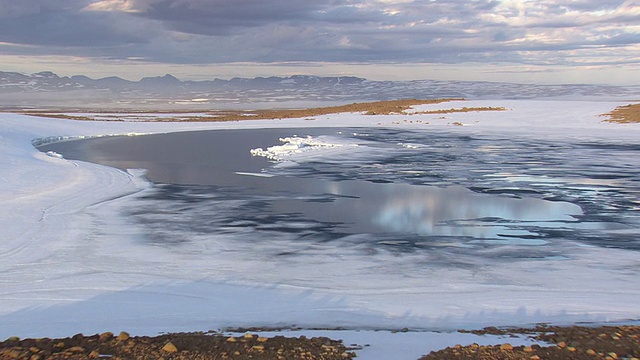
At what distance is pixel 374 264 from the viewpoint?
343 inches

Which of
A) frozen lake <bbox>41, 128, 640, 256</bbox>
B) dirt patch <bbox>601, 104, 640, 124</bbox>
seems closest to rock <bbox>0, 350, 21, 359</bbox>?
frozen lake <bbox>41, 128, 640, 256</bbox>

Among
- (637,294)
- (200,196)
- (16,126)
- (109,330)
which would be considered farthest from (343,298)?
(16,126)

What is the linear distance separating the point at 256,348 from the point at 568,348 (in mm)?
2552

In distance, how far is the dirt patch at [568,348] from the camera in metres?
5.22

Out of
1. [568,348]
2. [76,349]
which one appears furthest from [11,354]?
[568,348]

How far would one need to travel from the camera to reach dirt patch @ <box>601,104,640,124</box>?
132 ft

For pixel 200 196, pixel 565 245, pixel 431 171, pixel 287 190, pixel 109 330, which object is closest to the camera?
pixel 109 330

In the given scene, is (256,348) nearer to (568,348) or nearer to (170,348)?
(170,348)

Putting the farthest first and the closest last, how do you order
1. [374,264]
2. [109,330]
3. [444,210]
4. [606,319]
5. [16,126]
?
[16,126]
[444,210]
[374,264]
[606,319]
[109,330]

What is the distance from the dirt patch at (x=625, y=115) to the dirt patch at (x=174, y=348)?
38.8 m

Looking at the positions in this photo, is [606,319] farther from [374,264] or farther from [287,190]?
[287,190]

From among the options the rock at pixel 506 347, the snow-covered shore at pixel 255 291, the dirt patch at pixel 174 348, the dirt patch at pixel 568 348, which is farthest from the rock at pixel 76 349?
the rock at pixel 506 347

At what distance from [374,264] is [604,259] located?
3176 mm

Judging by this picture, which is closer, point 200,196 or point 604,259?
point 604,259
